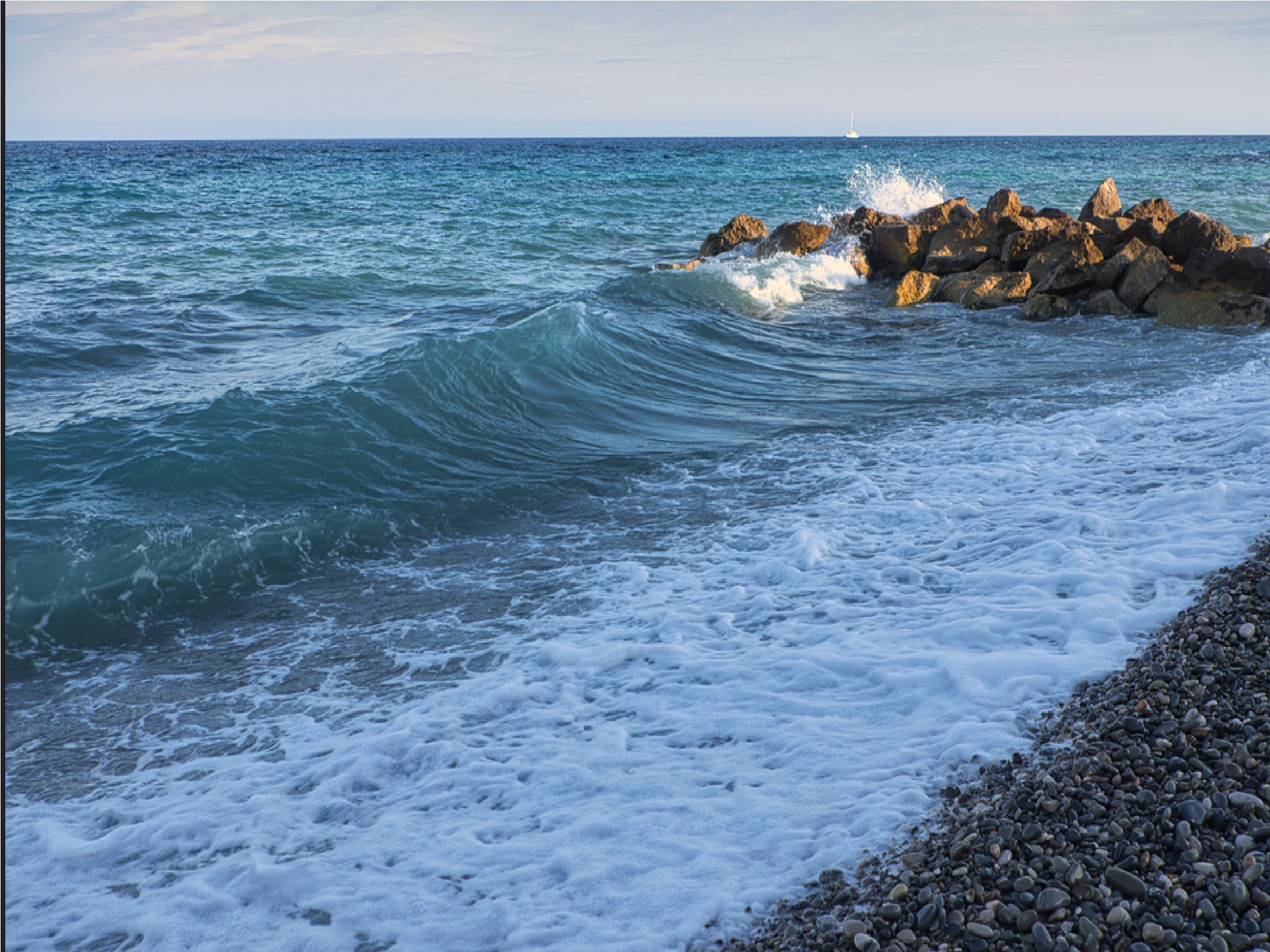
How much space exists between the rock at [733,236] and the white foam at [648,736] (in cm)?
1428

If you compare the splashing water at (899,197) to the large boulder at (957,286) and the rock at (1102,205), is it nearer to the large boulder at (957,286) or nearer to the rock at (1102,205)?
the rock at (1102,205)

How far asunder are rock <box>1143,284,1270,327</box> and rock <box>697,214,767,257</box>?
9.04 meters

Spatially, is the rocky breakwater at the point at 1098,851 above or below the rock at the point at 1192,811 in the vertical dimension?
below

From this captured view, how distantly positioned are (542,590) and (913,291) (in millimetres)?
11536

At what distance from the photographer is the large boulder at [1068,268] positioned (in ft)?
45.5

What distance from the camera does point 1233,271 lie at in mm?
12586

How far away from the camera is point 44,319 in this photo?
1222 centimetres

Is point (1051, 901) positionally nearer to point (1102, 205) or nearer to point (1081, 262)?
point (1081, 262)

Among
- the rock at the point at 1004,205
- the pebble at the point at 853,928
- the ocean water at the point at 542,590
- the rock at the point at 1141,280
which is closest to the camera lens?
the pebble at the point at 853,928

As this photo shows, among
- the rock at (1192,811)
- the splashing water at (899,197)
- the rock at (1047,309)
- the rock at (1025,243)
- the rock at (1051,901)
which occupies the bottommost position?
the rock at (1051,901)

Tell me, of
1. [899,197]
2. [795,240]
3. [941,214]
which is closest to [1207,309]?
[941,214]

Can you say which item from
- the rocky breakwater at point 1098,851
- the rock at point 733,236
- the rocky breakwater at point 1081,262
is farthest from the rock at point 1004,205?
the rocky breakwater at point 1098,851

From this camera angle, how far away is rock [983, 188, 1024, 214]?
1669cm

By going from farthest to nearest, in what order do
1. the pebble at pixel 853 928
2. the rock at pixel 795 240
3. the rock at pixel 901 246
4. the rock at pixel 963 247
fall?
the rock at pixel 795 240 → the rock at pixel 901 246 → the rock at pixel 963 247 → the pebble at pixel 853 928
